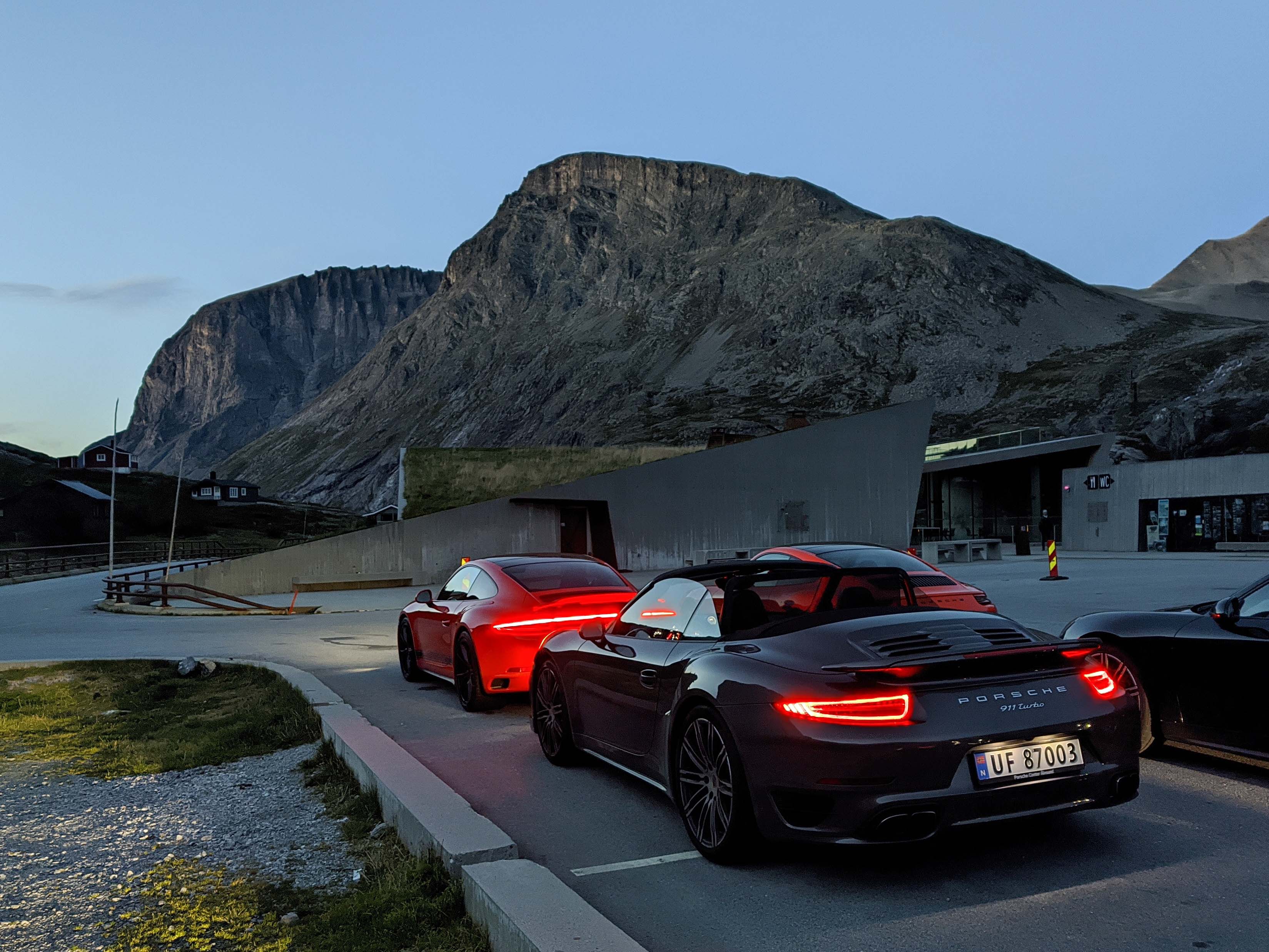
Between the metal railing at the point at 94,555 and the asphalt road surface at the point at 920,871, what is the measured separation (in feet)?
117

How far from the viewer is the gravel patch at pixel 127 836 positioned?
4672 millimetres

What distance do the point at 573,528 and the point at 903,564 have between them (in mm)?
27222

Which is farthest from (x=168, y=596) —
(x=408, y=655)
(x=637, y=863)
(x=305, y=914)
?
(x=637, y=863)

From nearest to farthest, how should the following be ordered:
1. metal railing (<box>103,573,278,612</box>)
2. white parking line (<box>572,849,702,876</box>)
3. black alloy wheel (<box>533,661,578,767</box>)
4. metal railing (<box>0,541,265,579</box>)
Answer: white parking line (<box>572,849,702,876</box>), black alloy wheel (<box>533,661,578,767</box>), metal railing (<box>103,573,278,612</box>), metal railing (<box>0,541,265,579</box>)

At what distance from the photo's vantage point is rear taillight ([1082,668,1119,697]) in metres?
4.79

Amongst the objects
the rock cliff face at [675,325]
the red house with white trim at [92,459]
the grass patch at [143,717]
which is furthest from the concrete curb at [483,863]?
the red house with white trim at [92,459]

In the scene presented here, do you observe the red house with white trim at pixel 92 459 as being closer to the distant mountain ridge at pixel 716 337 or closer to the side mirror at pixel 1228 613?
the distant mountain ridge at pixel 716 337

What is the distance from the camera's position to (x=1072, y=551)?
46.8m

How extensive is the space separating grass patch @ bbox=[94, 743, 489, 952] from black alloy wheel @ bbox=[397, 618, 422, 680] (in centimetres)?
646

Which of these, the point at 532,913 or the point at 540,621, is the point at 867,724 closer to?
the point at 532,913

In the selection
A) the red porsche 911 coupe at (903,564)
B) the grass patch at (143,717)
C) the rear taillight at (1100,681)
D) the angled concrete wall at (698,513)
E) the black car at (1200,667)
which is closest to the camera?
the rear taillight at (1100,681)

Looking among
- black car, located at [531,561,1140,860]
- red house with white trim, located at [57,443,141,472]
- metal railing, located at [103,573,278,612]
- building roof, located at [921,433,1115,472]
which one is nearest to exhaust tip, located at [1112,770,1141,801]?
black car, located at [531,561,1140,860]

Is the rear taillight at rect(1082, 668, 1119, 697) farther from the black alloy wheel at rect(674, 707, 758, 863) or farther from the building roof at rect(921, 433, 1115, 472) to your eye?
the building roof at rect(921, 433, 1115, 472)

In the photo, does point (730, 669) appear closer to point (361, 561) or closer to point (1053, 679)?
point (1053, 679)
